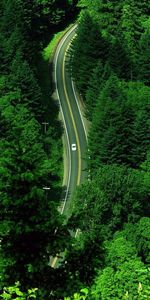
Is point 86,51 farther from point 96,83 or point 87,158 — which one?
point 87,158

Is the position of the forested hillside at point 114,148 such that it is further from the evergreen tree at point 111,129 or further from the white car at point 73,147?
the white car at point 73,147


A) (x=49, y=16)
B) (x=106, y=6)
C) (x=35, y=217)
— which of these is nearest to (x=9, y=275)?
(x=35, y=217)

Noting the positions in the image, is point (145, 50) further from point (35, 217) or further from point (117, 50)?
point (35, 217)

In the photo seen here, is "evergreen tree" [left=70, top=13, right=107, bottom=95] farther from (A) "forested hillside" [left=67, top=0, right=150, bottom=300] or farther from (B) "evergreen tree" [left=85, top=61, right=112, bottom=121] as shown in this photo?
(B) "evergreen tree" [left=85, top=61, right=112, bottom=121]

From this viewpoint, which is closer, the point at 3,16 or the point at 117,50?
Result: the point at 117,50

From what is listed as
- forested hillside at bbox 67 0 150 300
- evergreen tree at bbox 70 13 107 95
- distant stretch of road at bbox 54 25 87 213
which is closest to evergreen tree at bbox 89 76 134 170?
forested hillside at bbox 67 0 150 300

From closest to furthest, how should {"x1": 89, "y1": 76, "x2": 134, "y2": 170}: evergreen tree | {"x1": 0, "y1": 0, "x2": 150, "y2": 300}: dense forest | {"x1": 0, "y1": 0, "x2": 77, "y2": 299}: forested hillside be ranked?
{"x1": 0, "y1": 0, "x2": 77, "y2": 299}: forested hillside < {"x1": 0, "y1": 0, "x2": 150, "y2": 300}: dense forest < {"x1": 89, "y1": 76, "x2": 134, "y2": 170}: evergreen tree

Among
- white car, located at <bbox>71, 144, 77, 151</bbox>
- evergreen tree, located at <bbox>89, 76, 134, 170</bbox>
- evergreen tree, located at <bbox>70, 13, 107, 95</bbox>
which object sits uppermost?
evergreen tree, located at <bbox>70, 13, 107, 95</bbox>

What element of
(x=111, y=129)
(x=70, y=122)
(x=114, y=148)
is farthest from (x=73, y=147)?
(x=114, y=148)

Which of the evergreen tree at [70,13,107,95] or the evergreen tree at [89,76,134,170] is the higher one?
the evergreen tree at [70,13,107,95]
